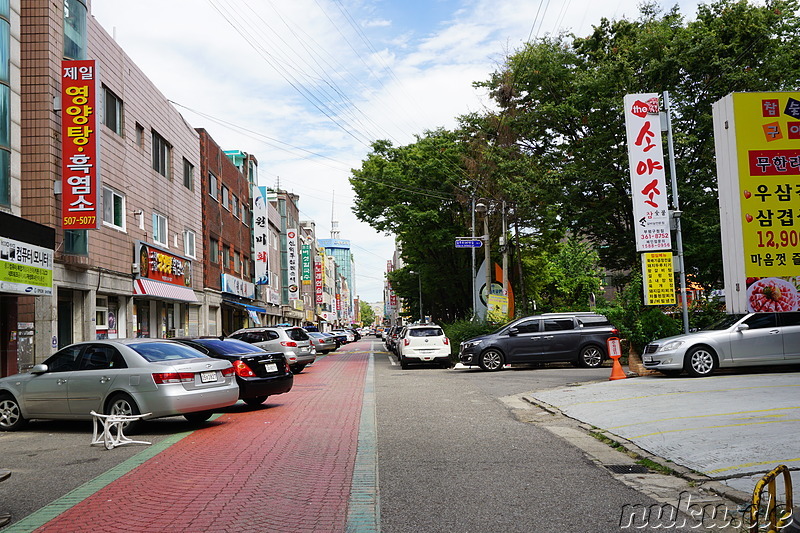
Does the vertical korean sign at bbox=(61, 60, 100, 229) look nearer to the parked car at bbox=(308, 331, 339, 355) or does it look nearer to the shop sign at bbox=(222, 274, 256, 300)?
the shop sign at bbox=(222, 274, 256, 300)

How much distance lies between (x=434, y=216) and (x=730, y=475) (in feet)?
101

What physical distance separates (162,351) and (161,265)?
16036 millimetres

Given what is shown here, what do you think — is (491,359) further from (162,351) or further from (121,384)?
(121,384)

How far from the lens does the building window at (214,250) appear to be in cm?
3567

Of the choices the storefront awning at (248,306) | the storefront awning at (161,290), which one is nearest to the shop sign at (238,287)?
the storefront awning at (248,306)

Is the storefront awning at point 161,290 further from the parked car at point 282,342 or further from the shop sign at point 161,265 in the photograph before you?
the parked car at point 282,342

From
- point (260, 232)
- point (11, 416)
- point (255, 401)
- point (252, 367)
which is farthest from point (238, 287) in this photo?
point (11, 416)

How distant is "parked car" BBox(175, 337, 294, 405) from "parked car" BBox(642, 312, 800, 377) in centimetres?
825

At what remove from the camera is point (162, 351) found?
10.7 m

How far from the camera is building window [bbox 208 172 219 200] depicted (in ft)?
118

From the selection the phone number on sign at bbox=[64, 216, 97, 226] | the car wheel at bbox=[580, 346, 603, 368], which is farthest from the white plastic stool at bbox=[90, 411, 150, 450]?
the car wheel at bbox=[580, 346, 603, 368]

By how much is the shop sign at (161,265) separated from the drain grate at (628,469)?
19.5 meters

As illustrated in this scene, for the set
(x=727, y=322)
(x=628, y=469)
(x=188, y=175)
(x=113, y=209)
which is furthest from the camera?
(x=188, y=175)

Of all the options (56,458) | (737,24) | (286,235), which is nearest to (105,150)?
(56,458)
